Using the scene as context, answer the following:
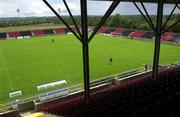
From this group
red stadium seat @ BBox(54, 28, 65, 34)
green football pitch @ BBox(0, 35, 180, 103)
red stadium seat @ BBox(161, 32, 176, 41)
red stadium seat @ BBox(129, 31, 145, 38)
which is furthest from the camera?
red stadium seat @ BBox(54, 28, 65, 34)

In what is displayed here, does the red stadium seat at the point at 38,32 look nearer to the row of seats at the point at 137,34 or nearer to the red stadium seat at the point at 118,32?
the row of seats at the point at 137,34

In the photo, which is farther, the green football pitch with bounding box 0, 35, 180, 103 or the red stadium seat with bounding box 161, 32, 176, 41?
the red stadium seat with bounding box 161, 32, 176, 41

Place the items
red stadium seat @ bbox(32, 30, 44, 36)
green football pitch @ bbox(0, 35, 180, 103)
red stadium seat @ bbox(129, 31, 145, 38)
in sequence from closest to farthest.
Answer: green football pitch @ bbox(0, 35, 180, 103)
red stadium seat @ bbox(129, 31, 145, 38)
red stadium seat @ bbox(32, 30, 44, 36)

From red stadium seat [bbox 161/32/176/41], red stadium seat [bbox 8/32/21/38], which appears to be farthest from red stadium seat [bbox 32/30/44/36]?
red stadium seat [bbox 161/32/176/41]

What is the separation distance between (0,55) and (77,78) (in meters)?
15.5

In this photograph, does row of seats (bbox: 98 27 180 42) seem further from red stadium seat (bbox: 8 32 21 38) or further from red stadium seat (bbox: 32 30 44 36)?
red stadium seat (bbox: 8 32 21 38)

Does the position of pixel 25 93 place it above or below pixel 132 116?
below

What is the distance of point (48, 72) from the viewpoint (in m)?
22.1

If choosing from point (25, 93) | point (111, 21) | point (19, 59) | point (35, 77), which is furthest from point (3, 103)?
point (111, 21)

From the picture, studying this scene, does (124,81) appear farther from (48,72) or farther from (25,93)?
(48,72)

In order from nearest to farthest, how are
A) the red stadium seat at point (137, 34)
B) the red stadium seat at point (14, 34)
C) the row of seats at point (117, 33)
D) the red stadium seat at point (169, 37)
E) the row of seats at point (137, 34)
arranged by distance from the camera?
1. the red stadium seat at point (169, 37)
2. the row of seats at point (137, 34)
3. the row of seats at point (117, 33)
4. the red stadium seat at point (137, 34)
5. the red stadium seat at point (14, 34)

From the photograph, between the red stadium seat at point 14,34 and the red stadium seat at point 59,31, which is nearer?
the red stadium seat at point 14,34

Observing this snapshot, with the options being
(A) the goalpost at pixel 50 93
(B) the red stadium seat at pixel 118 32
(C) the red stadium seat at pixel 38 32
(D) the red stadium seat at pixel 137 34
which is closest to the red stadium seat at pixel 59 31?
(C) the red stadium seat at pixel 38 32

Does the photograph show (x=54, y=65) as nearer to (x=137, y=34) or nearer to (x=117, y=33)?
(x=137, y=34)
